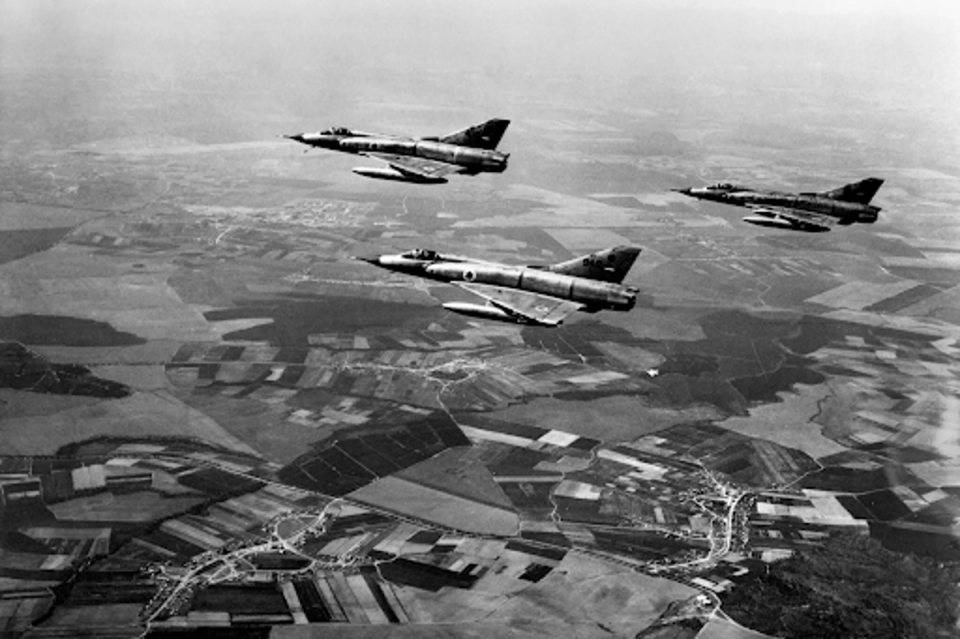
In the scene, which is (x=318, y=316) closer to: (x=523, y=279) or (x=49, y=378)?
(x=49, y=378)

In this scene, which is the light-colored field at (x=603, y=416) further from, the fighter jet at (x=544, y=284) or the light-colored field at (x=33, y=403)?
the light-colored field at (x=33, y=403)

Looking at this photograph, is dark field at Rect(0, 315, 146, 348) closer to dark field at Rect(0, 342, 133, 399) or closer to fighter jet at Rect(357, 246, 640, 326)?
dark field at Rect(0, 342, 133, 399)


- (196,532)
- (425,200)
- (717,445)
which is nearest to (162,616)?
(196,532)

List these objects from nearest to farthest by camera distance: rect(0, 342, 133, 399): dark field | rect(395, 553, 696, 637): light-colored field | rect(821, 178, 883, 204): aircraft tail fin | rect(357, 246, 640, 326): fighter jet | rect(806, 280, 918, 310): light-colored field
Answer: rect(357, 246, 640, 326): fighter jet < rect(821, 178, 883, 204): aircraft tail fin < rect(395, 553, 696, 637): light-colored field < rect(0, 342, 133, 399): dark field < rect(806, 280, 918, 310): light-colored field

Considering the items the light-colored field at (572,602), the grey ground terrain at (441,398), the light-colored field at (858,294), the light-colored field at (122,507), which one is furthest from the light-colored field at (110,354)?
the light-colored field at (858,294)

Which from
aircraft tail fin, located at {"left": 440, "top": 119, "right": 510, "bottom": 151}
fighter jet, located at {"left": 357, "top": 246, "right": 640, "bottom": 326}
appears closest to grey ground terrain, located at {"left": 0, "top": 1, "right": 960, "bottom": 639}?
fighter jet, located at {"left": 357, "top": 246, "right": 640, "bottom": 326}
